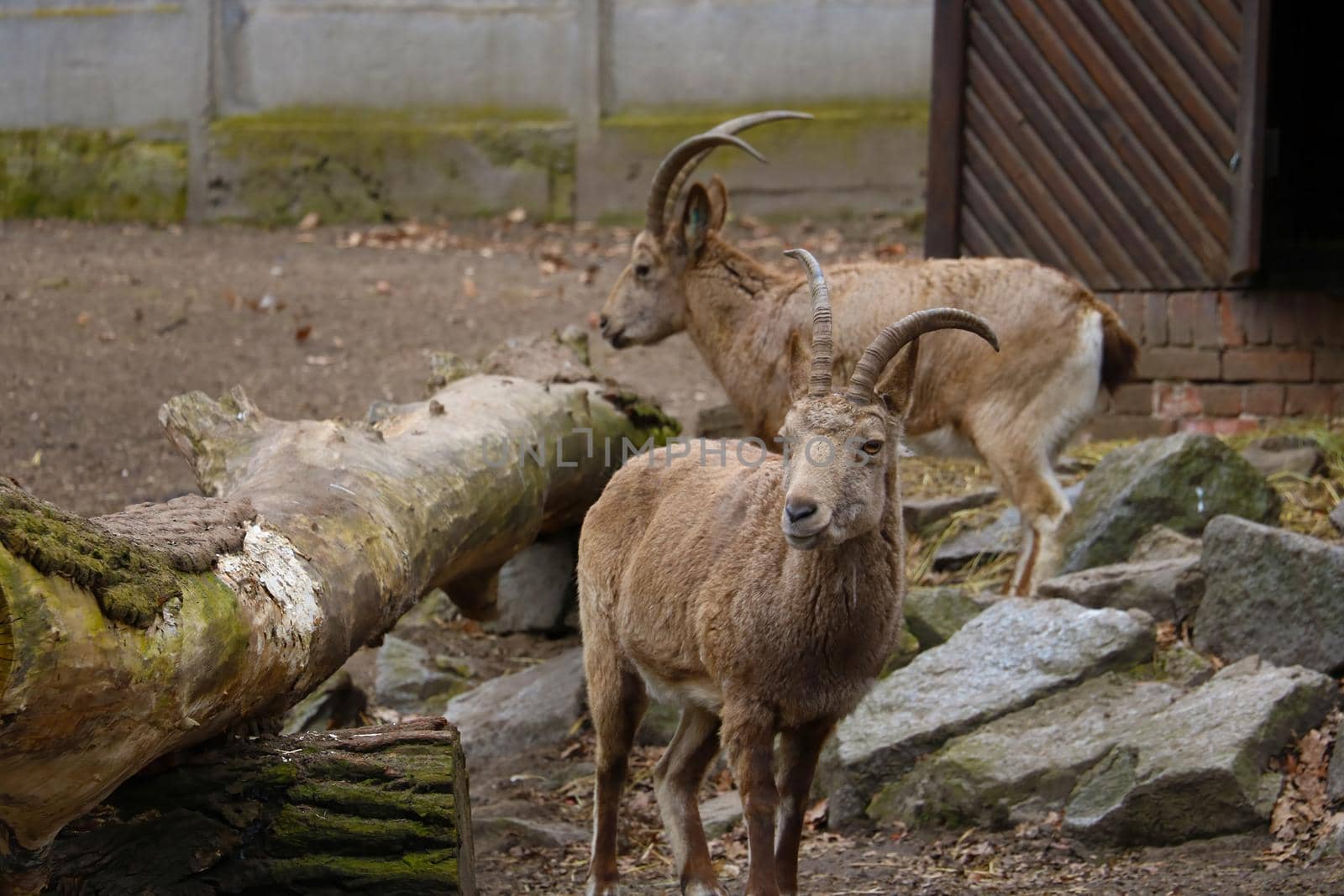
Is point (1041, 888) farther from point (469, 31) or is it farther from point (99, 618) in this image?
point (469, 31)

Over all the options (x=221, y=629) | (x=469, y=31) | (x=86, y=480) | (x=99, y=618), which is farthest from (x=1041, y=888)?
(x=469, y=31)

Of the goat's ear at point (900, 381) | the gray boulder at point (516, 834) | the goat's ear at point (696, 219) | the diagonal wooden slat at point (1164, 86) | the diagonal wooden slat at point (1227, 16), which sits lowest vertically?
the gray boulder at point (516, 834)

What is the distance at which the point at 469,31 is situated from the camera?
13.3 metres

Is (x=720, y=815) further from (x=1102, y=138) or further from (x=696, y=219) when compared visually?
(x=1102, y=138)

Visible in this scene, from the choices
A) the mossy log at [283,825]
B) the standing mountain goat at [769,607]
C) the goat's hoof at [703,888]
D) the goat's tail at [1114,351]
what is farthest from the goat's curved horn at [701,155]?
the mossy log at [283,825]

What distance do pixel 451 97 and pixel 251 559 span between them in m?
10.3

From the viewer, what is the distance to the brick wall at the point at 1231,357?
8047 mm

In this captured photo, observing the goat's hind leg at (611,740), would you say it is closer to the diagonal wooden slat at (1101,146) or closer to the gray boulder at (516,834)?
the gray boulder at (516,834)

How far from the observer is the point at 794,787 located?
433cm

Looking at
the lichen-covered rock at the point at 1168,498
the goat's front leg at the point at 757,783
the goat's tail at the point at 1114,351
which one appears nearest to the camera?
the goat's front leg at the point at 757,783

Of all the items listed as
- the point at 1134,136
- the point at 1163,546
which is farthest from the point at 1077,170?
the point at 1163,546

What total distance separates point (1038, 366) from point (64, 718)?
480cm

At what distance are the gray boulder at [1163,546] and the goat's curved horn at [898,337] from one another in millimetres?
2356

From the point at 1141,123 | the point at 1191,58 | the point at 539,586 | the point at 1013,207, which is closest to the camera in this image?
the point at 539,586
